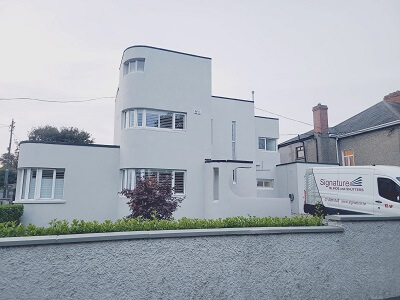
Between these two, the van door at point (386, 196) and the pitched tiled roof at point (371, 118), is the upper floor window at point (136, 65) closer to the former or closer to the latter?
the van door at point (386, 196)

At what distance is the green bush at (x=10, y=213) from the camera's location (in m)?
11.6

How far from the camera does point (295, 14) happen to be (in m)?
11.5

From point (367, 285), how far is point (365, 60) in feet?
38.8

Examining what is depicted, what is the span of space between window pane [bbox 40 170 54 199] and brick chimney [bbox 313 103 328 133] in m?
22.1

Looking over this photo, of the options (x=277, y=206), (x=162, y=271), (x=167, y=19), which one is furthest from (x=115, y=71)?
(x=162, y=271)

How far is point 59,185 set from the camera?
13227 millimetres

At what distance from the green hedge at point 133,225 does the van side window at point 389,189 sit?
7410 millimetres

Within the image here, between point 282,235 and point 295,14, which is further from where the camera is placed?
point 295,14

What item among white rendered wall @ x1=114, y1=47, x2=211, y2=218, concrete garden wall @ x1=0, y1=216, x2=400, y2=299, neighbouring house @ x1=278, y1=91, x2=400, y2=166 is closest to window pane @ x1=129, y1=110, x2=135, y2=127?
white rendered wall @ x1=114, y1=47, x2=211, y2=218

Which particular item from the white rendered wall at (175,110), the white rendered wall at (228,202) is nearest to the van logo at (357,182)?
the white rendered wall at (228,202)

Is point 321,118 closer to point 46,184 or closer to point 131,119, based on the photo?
point 131,119

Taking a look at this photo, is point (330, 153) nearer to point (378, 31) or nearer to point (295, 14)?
point (378, 31)

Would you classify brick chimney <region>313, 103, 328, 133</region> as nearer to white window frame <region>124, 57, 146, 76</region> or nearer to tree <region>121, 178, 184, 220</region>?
white window frame <region>124, 57, 146, 76</region>

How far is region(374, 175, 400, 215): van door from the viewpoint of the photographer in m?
10.3
